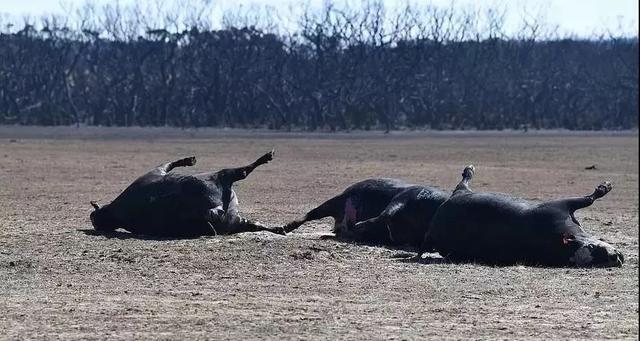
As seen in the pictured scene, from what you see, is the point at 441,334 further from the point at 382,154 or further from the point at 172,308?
the point at 382,154

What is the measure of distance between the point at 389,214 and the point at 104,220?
3309 mm

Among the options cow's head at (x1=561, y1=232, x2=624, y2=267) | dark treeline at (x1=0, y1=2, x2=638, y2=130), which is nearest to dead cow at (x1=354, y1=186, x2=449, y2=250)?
cow's head at (x1=561, y1=232, x2=624, y2=267)

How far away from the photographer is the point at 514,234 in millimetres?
12422

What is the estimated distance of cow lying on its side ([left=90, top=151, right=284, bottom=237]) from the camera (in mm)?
14297

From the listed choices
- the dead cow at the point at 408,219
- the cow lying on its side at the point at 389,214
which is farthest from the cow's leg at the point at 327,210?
the dead cow at the point at 408,219

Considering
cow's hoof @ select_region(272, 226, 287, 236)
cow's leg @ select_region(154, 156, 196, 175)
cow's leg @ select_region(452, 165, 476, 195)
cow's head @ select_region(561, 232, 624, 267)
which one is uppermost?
cow's leg @ select_region(452, 165, 476, 195)

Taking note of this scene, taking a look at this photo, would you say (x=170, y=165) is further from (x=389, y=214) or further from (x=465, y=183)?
(x=465, y=183)

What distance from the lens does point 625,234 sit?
15.9 metres

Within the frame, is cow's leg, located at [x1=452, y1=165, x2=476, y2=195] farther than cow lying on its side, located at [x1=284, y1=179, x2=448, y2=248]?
No

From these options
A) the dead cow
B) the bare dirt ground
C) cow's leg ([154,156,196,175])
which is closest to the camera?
the bare dirt ground

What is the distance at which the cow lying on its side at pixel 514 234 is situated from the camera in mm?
12312

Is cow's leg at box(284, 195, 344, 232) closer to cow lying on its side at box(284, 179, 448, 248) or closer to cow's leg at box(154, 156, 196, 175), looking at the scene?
cow lying on its side at box(284, 179, 448, 248)

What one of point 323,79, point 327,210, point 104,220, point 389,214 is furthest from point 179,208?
point 323,79

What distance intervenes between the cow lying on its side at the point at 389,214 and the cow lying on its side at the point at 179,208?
760mm
